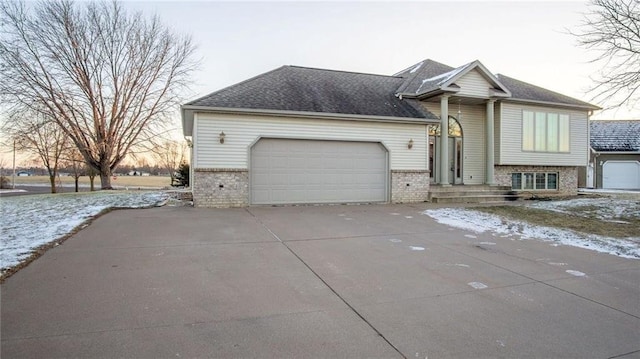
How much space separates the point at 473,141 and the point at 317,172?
7.98m

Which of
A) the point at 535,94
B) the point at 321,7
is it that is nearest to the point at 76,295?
the point at 321,7

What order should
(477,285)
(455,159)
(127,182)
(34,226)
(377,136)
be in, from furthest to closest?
1. (127,182)
2. (455,159)
3. (377,136)
4. (34,226)
5. (477,285)

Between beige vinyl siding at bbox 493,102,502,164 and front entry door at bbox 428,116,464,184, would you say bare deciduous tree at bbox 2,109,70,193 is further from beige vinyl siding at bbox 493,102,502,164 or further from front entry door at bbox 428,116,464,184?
beige vinyl siding at bbox 493,102,502,164

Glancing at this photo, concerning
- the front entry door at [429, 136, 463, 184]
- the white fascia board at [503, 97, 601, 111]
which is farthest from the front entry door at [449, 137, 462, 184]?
the white fascia board at [503, 97, 601, 111]

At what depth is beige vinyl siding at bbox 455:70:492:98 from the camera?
14828mm

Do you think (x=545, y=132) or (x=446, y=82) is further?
(x=545, y=132)

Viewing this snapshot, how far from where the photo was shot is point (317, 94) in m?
14.1

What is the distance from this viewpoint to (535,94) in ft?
55.7

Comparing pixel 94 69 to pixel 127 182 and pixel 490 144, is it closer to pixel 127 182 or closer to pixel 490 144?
pixel 490 144

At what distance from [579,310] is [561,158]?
1601cm

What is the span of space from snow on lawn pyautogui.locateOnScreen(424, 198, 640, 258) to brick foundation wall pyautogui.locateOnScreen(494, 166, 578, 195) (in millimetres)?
3301

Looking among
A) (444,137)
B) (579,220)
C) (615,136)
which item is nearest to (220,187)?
(444,137)

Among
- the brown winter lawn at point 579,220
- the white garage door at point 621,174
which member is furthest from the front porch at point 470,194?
the white garage door at point 621,174

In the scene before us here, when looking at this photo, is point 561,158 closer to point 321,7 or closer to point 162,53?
point 321,7
